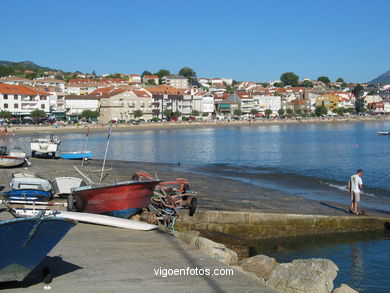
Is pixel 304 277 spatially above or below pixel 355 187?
below

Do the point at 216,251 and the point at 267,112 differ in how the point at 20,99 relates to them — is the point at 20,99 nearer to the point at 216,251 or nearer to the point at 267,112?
the point at 267,112

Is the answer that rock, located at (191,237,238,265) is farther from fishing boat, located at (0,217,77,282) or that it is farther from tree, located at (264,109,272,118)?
tree, located at (264,109,272,118)

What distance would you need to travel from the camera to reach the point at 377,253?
1399cm

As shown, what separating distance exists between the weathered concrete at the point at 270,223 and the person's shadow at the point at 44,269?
589cm

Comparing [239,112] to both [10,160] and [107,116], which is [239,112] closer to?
[107,116]

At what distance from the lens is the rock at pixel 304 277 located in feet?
29.3

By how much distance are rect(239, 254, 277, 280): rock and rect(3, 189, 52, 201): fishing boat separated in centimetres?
653

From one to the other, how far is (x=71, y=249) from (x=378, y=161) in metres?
40.6

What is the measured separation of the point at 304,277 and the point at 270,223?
257 inches

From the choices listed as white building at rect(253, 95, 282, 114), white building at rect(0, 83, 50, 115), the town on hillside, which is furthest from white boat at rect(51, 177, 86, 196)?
white building at rect(253, 95, 282, 114)

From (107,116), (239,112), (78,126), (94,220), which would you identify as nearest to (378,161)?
(94,220)

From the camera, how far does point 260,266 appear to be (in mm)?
10398

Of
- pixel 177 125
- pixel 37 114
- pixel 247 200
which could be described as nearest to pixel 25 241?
pixel 247 200

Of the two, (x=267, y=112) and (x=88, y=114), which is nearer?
(x=88, y=114)
